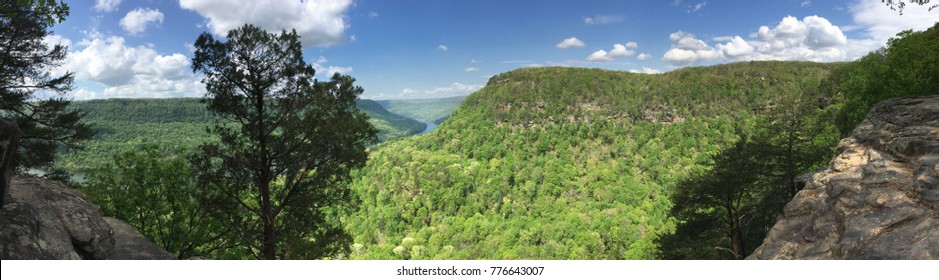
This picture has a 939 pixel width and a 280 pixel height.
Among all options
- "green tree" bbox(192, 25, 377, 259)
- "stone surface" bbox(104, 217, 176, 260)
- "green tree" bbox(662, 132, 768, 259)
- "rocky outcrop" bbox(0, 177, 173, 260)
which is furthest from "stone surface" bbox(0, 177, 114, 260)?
"green tree" bbox(662, 132, 768, 259)

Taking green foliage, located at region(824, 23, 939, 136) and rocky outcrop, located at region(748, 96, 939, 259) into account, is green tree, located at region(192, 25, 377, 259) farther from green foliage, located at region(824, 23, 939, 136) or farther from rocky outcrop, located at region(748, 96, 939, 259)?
green foliage, located at region(824, 23, 939, 136)

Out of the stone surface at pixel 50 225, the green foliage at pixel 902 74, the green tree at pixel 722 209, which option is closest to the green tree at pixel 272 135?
the stone surface at pixel 50 225

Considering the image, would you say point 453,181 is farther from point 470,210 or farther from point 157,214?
point 157,214

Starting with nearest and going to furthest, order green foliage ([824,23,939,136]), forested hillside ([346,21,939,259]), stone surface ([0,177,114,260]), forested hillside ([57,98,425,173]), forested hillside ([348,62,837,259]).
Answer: stone surface ([0,177,114,260]) → green foliage ([824,23,939,136]) → forested hillside ([346,21,939,259]) → forested hillside ([348,62,837,259]) → forested hillside ([57,98,425,173])

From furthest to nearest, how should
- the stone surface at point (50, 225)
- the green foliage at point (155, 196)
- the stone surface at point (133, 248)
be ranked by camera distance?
the green foliage at point (155, 196), the stone surface at point (133, 248), the stone surface at point (50, 225)

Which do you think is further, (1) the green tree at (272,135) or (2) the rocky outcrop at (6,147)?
(1) the green tree at (272,135)

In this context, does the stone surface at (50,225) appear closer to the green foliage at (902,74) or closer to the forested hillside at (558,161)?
the green foliage at (902,74)

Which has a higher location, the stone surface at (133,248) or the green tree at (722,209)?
the stone surface at (133,248)

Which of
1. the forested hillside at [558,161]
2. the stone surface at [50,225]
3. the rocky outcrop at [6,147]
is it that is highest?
the rocky outcrop at [6,147]

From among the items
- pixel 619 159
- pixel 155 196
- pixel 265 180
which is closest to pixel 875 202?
pixel 265 180
